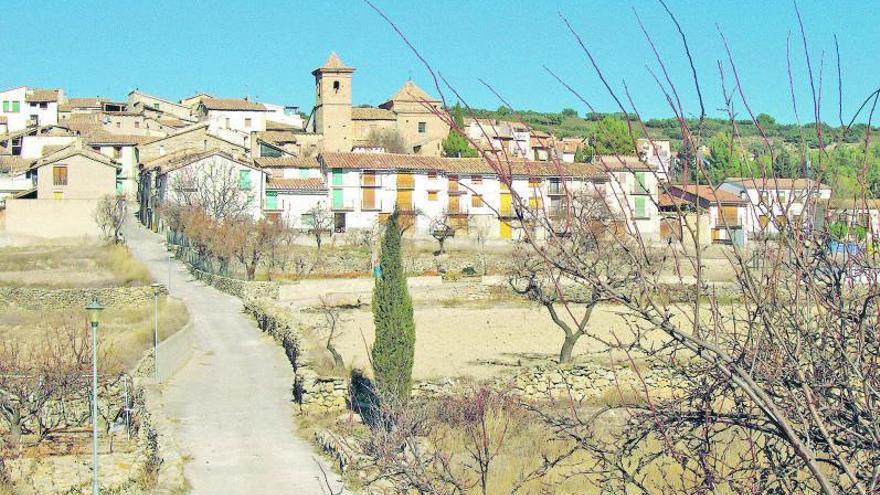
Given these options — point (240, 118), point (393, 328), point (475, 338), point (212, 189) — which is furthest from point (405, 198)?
point (393, 328)

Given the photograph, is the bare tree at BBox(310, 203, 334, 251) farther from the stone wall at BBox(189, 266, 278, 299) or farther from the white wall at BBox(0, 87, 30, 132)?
the white wall at BBox(0, 87, 30, 132)

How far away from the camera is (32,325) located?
33562 millimetres

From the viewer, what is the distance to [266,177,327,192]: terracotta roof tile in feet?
187

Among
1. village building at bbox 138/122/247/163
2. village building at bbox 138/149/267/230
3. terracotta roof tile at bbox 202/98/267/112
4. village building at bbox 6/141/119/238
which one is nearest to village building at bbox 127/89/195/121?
terracotta roof tile at bbox 202/98/267/112

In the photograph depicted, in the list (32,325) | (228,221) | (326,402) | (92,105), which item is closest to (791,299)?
(326,402)

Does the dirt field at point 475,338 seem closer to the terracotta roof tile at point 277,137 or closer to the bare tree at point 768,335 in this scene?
the bare tree at point 768,335

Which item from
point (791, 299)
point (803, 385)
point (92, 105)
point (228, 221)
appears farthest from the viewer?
point (92, 105)

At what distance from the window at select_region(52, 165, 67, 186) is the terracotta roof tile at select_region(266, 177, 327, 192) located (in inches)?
406

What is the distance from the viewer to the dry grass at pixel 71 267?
39812 millimetres

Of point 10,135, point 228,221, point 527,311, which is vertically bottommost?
point 527,311

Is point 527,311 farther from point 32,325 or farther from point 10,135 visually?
point 10,135

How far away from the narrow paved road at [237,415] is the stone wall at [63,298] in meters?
4.19

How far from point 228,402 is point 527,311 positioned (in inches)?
832

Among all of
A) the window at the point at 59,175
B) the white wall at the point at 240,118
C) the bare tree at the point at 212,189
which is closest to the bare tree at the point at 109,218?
the bare tree at the point at 212,189
